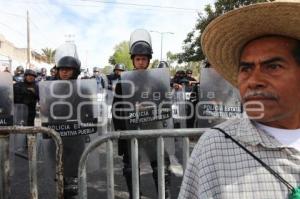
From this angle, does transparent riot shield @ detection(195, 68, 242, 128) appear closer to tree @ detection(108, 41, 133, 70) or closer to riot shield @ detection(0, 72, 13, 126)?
riot shield @ detection(0, 72, 13, 126)

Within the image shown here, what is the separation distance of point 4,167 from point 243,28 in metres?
2.64

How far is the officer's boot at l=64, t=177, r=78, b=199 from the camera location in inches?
175

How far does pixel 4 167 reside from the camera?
12.1 ft

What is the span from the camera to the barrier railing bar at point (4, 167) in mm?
3641

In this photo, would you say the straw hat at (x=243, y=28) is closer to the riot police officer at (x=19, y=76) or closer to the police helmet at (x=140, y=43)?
the police helmet at (x=140, y=43)

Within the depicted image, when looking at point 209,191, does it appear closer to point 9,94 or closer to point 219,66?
point 219,66

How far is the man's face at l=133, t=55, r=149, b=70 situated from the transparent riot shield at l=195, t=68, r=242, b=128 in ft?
3.41

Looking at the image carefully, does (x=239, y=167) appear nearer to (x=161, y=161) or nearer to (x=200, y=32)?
(x=161, y=161)

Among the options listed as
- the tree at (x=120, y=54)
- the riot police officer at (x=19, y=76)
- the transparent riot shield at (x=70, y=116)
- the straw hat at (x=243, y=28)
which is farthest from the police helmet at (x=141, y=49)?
the tree at (x=120, y=54)

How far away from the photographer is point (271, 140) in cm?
165

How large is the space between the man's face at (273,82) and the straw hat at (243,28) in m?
0.05

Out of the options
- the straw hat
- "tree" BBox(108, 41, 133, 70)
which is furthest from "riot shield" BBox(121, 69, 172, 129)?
"tree" BBox(108, 41, 133, 70)

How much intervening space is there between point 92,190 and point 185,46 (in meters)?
21.3

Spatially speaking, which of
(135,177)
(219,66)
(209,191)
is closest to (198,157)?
(209,191)
